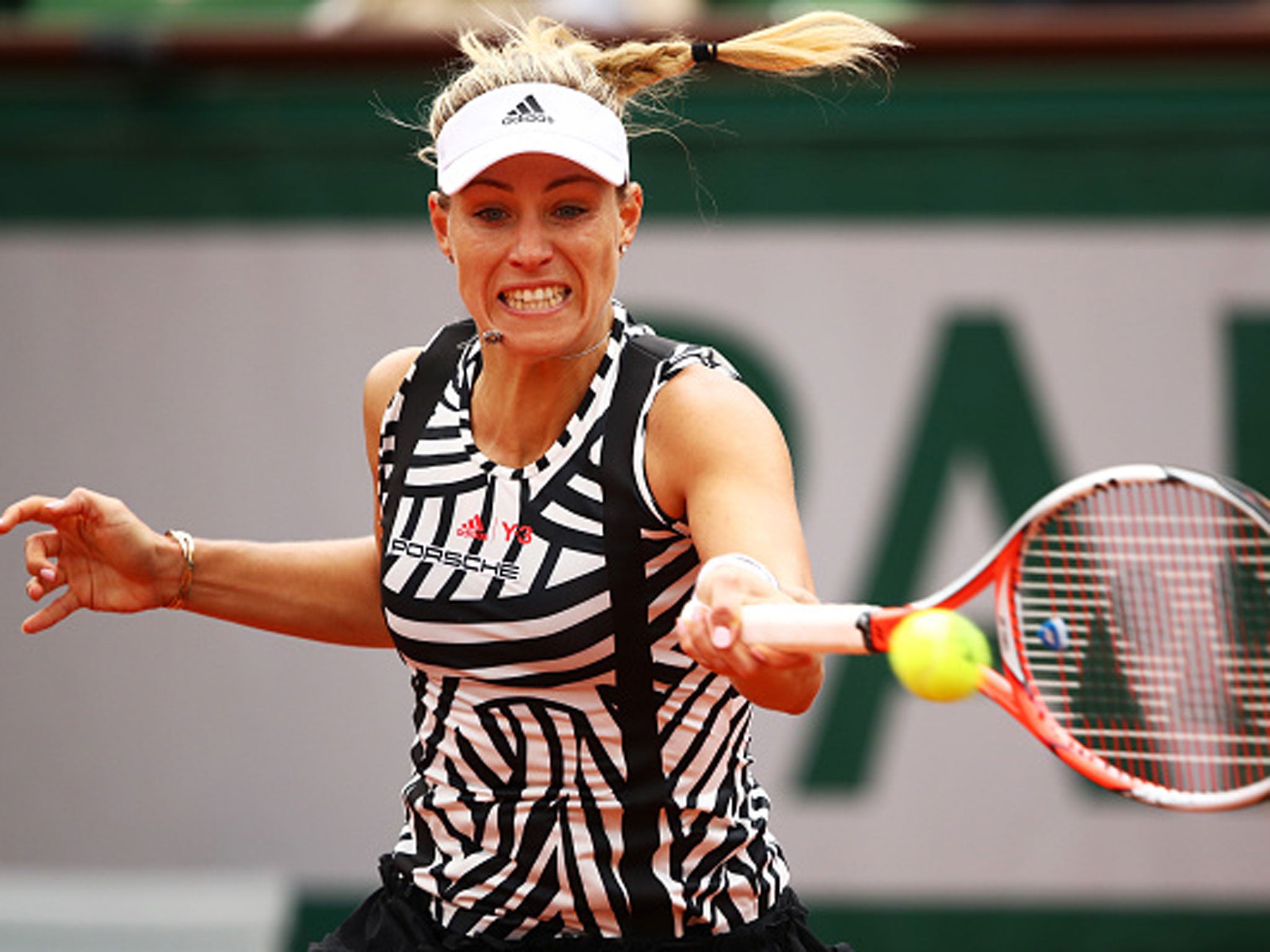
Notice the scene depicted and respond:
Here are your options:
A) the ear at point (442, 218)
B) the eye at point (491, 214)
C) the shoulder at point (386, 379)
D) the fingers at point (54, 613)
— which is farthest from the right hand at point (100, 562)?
the eye at point (491, 214)

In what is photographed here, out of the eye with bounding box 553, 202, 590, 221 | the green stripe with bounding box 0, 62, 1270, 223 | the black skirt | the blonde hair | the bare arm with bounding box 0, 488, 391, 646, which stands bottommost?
the black skirt

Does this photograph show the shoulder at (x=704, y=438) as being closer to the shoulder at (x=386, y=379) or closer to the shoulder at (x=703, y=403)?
the shoulder at (x=703, y=403)

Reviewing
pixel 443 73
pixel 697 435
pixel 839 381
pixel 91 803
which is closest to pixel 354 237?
pixel 443 73

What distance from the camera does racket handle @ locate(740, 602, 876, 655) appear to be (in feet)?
6.83

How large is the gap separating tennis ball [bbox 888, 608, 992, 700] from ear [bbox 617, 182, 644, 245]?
0.84 metres

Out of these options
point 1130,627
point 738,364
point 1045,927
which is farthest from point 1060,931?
point 1130,627

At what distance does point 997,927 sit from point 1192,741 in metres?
1.05

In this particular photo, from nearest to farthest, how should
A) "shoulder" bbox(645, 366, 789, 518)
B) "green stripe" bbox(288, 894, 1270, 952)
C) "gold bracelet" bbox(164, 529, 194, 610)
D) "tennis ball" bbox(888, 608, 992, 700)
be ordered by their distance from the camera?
"tennis ball" bbox(888, 608, 992, 700), "shoulder" bbox(645, 366, 789, 518), "gold bracelet" bbox(164, 529, 194, 610), "green stripe" bbox(288, 894, 1270, 952)

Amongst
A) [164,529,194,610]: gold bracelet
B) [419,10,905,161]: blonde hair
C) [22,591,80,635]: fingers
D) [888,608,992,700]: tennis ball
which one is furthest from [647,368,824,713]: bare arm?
[22,591,80,635]: fingers

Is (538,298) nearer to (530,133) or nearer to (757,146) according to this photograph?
(530,133)

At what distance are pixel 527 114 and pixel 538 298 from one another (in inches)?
9.7

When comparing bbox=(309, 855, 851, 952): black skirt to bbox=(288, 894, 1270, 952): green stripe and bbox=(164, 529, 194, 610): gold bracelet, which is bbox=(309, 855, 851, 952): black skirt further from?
bbox=(288, 894, 1270, 952): green stripe

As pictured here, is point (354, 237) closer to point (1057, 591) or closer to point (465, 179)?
point (1057, 591)

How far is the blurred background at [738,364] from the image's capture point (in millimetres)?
4840
